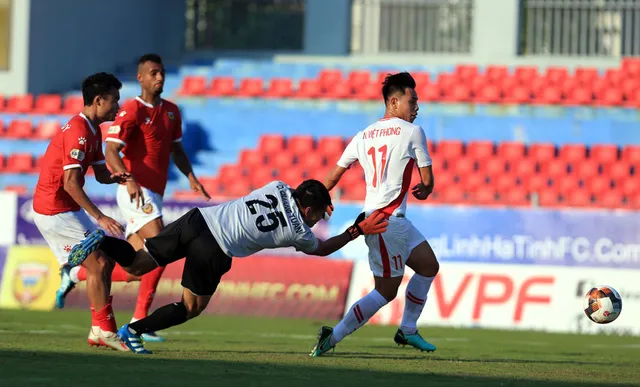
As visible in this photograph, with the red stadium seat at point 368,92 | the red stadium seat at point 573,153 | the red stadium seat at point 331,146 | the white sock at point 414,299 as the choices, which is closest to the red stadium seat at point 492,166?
the red stadium seat at point 573,153

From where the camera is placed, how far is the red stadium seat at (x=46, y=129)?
874 inches

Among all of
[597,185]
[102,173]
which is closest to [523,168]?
[597,185]

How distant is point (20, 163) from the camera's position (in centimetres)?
2144

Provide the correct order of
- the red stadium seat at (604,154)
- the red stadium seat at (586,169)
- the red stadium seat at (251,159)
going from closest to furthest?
the red stadium seat at (586,169), the red stadium seat at (604,154), the red stadium seat at (251,159)

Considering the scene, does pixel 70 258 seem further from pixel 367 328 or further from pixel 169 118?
pixel 367 328

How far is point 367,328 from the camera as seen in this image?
14234 mm

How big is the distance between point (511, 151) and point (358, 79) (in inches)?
174

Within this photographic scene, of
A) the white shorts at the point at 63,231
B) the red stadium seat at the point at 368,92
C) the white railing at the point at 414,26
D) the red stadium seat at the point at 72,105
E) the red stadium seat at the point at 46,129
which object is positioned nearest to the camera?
A: the white shorts at the point at 63,231

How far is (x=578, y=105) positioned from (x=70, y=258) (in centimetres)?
1531

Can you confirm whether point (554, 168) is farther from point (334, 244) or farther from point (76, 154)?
point (76, 154)

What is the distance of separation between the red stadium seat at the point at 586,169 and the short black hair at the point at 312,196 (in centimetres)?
1227

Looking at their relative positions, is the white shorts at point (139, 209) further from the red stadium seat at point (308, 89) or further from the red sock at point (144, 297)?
the red stadium seat at point (308, 89)

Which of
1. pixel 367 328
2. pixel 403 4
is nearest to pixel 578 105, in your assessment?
pixel 403 4

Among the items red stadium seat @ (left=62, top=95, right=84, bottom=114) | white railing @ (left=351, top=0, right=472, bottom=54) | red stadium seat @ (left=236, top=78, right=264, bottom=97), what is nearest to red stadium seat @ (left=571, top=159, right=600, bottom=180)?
red stadium seat @ (left=236, top=78, right=264, bottom=97)
